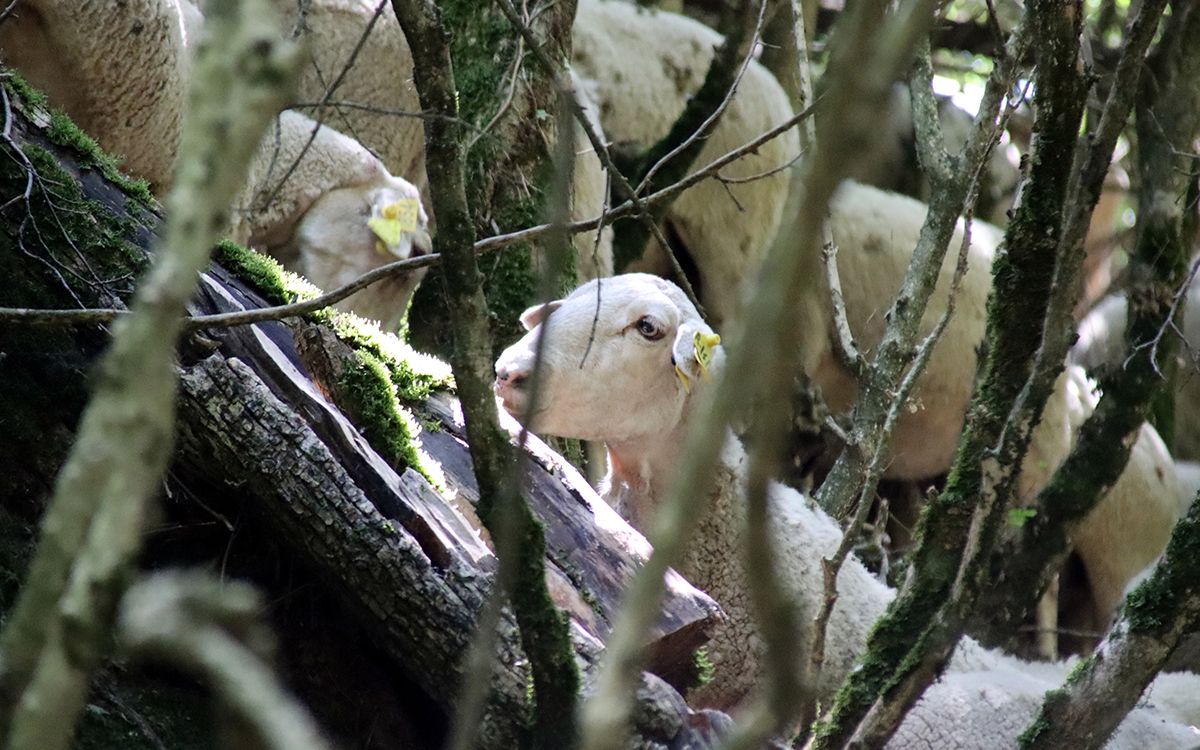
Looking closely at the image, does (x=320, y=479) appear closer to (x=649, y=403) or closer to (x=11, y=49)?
(x=649, y=403)

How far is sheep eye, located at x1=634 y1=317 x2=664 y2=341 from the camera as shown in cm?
410

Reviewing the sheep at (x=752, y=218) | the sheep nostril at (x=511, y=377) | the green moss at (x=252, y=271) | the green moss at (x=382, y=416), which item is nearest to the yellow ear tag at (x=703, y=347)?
the sheep nostril at (x=511, y=377)

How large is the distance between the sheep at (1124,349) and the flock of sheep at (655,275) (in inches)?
0.9

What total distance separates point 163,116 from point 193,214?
13.2 ft

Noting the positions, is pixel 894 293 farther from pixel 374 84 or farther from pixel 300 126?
pixel 300 126

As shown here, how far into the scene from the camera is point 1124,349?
497 centimetres

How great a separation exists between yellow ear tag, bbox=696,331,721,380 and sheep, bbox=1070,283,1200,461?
66.7 inches

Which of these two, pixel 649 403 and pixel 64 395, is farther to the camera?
pixel 649 403

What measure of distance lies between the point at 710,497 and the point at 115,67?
243 cm

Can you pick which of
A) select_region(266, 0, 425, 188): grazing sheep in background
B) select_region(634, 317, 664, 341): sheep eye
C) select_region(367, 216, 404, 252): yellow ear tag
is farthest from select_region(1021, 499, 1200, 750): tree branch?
select_region(266, 0, 425, 188): grazing sheep in background

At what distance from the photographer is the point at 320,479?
271 centimetres

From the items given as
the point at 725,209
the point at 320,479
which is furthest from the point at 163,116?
the point at 725,209

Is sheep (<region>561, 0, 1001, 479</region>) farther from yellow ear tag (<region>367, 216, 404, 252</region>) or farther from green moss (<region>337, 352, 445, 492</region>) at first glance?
green moss (<region>337, 352, 445, 492</region>)

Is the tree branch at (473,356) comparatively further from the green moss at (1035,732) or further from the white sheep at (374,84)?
the white sheep at (374,84)
